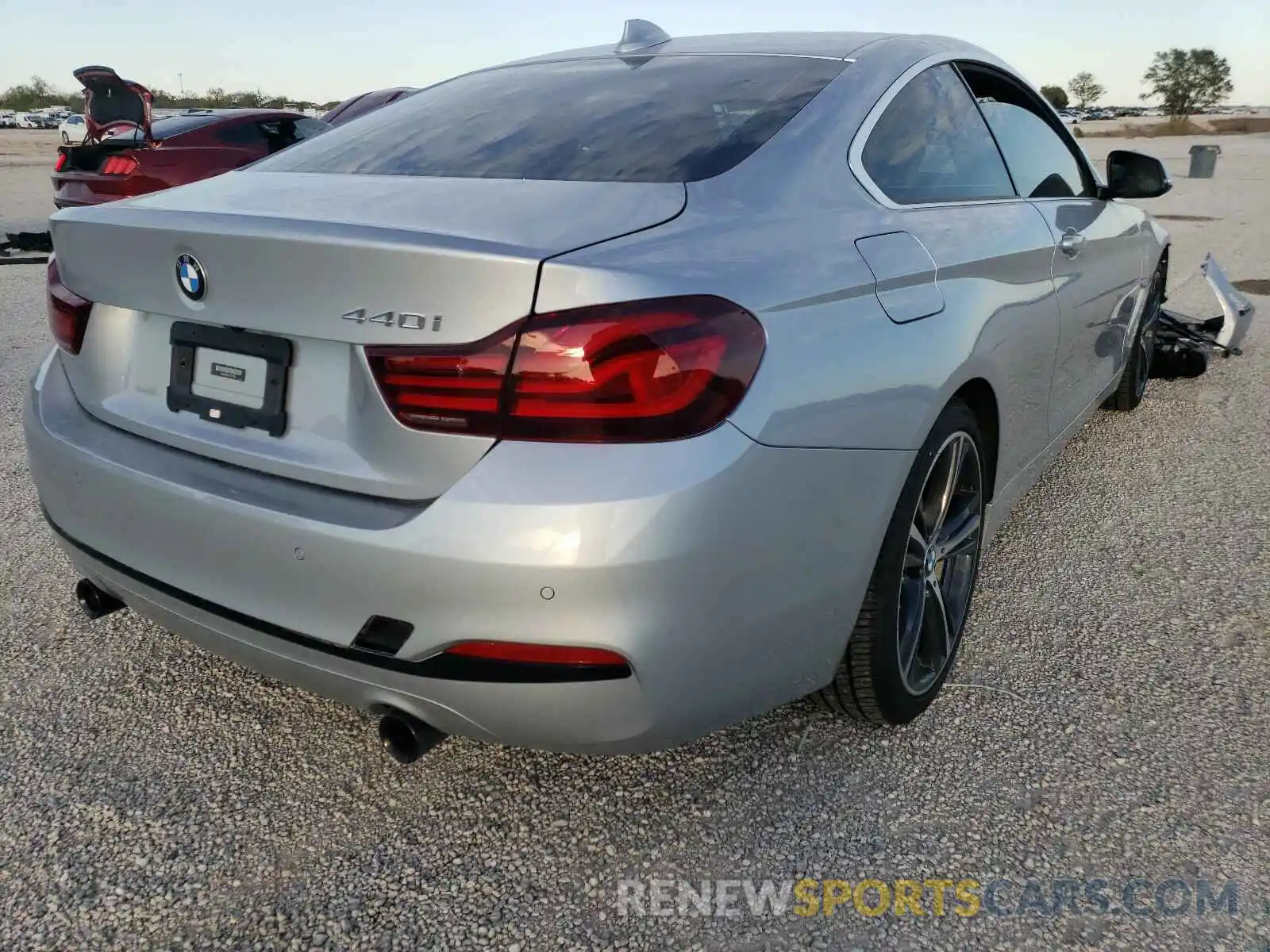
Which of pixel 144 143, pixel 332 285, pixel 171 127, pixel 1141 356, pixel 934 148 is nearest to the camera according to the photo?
pixel 332 285

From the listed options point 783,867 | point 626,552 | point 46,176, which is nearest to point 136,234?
point 626,552

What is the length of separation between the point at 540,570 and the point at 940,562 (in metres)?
1.30

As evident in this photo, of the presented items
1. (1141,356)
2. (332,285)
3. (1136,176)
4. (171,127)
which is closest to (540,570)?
(332,285)

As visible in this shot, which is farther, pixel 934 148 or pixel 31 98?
pixel 31 98

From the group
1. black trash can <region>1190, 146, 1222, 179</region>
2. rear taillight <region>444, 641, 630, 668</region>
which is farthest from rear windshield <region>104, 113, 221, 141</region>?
black trash can <region>1190, 146, 1222, 179</region>

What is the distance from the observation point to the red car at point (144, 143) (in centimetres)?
877

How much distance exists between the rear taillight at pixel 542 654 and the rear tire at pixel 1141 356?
11.9 ft

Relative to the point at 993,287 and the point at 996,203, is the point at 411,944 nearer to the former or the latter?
the point at 993,287

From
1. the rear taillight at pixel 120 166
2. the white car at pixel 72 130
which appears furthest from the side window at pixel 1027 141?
the white car at pixel 72 130

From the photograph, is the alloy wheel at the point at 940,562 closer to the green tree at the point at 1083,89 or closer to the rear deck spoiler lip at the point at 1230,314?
the rear deck spoiler lip at the point at 1230,314

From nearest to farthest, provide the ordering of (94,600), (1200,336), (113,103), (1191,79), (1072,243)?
(94,600) < (1072,243) < (1200,336) < (113,103) < (1191,79)

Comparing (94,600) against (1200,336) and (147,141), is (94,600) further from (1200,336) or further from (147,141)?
(147,141)

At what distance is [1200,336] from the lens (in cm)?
568

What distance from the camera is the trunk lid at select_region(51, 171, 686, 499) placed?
155cm
